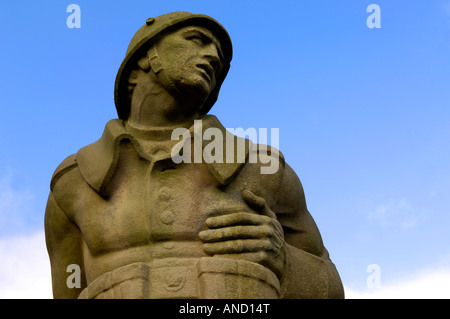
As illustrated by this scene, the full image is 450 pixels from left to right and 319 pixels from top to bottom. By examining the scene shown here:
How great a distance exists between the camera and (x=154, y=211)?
24.7ft

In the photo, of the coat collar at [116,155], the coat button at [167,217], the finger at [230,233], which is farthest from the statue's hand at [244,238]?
the coat collar at [116,155]

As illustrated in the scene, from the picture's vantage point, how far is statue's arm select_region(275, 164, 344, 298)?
789 cm

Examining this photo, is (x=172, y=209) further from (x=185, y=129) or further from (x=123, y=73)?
(x=123, y=73)

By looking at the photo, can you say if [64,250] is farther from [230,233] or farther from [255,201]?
[255,201]

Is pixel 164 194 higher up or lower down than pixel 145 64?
lower down

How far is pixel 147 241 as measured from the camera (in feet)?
24.6

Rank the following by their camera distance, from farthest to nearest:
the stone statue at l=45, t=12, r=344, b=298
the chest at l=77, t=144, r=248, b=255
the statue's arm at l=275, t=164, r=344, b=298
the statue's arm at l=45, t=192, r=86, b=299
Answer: the statue's arm at l=45, t=192, r=86, b=299 < the statue's arm at l=275, t=164, r=344, b=298 < the chest at l=77, t=144, r=248, b=255 < the stone statue at l=45, t=12, r=344, b=298

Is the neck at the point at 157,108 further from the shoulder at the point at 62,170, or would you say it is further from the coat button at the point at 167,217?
the coat button at the point at 167,217

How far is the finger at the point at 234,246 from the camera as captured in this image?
24.2 ft

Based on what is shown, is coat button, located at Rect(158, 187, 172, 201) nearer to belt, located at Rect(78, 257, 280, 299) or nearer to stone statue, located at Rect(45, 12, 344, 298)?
stone statue, located at Rect(45, 12, 344, 298)

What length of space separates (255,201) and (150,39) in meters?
1.80

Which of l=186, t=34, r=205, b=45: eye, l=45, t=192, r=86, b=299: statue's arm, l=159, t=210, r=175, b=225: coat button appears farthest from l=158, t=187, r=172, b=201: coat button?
l=186, t=34, r=205, b=45: eye

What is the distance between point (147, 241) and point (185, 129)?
46.2 inches

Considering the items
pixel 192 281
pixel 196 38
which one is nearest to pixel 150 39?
pixel 196 38
